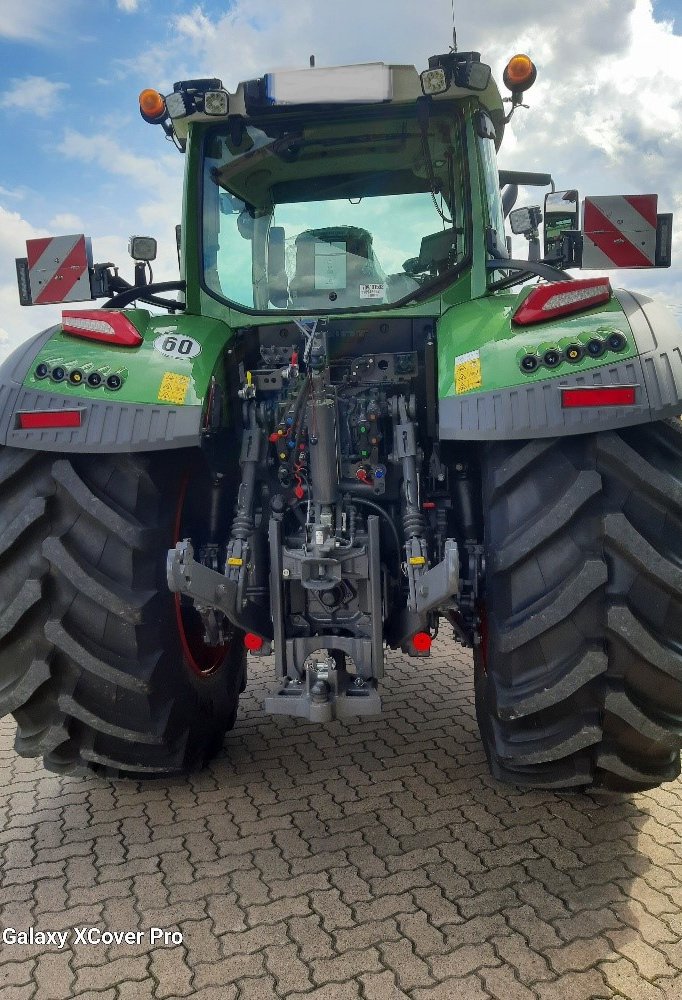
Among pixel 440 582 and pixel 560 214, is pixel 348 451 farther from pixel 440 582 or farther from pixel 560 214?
pixel 560 214

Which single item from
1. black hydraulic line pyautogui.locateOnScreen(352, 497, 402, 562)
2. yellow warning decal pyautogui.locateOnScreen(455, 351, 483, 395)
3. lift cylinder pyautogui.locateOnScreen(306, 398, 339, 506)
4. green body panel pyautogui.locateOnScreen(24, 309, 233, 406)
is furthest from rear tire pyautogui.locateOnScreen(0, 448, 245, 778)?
yellow warning decal pyautogui.locateOnScreen(455, 351, 483, 395)

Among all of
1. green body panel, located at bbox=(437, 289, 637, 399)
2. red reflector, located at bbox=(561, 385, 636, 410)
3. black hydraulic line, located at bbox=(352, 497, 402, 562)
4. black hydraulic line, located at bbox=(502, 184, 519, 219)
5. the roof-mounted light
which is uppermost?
the roof-mounted light

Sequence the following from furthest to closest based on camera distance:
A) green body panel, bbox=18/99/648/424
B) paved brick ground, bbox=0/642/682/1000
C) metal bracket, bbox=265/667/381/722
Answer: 1. metal bracket, bbox=265/667/381/722
2. green body panel, bbox=18/99/648/424
3. paved brick ground, bbox=0/642/682/1000

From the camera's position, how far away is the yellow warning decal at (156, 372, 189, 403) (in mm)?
2641

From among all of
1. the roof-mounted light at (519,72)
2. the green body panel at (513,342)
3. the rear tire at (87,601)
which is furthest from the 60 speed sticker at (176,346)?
the roof-mounted light at (519,72)

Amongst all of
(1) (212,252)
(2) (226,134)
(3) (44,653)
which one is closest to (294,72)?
(2) (226,134)

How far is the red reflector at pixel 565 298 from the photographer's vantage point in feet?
8.33

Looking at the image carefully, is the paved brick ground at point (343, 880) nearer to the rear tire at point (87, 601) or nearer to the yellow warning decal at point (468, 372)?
the rear tire at point (87, 601)

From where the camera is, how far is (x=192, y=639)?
328cm

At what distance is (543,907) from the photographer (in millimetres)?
2418

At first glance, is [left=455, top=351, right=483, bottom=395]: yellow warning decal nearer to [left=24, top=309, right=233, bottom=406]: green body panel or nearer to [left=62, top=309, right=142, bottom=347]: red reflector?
[left=24, top=309, right=233, bottom=406]: green body panel

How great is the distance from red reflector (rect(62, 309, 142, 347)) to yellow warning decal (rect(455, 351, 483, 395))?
1090 millimetres

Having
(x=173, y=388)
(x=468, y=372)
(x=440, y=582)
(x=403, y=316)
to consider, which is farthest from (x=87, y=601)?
(x=403, y=316)

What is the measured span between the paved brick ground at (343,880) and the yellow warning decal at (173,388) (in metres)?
1.54
